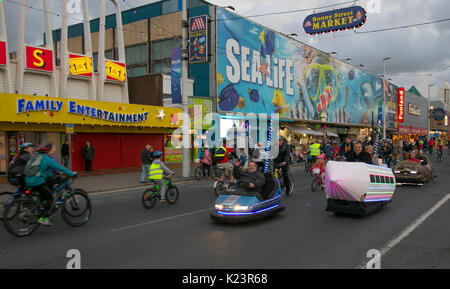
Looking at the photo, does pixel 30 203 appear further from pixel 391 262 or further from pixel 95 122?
pixel 95 122

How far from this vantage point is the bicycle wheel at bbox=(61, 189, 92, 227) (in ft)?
24.6

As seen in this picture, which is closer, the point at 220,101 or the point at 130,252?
the point at 130,252

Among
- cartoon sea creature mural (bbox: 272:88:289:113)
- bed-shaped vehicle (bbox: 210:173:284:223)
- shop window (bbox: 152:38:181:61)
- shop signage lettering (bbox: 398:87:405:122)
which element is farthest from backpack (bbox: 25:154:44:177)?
shop signage lettering (bbox: 398:87:405:122)

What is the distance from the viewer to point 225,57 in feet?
91.1

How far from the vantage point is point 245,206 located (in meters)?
7.43

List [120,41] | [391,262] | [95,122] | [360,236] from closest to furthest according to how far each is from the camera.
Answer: [391,262], [360,236], [95,122], [120,41]

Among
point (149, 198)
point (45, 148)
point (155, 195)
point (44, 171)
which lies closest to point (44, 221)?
point (44, 171)

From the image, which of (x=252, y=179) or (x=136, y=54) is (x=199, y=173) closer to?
(x=252, y=179)

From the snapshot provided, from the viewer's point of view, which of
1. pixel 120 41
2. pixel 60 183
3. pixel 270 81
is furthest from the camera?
pixel 270 81

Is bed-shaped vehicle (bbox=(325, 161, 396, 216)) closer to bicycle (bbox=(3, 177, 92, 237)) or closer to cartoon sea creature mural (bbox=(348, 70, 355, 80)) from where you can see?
bicycle (bbox=(3, 177, 92, 237))

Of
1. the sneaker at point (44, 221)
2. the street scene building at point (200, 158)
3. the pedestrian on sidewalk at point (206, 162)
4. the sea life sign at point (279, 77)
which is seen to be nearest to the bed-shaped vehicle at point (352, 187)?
the street scene building at point (200, 158)

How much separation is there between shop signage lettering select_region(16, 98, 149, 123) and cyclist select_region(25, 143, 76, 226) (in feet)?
36.9

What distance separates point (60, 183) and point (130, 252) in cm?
280

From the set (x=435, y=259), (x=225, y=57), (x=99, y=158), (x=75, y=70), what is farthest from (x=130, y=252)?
(x=225, y=57)
